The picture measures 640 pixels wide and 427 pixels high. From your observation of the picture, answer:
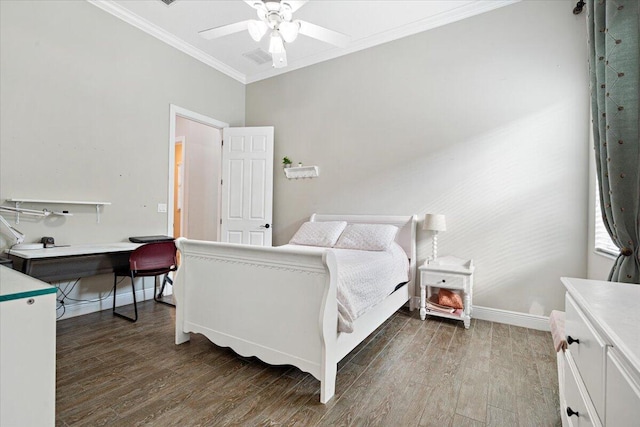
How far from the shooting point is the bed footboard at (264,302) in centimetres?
175

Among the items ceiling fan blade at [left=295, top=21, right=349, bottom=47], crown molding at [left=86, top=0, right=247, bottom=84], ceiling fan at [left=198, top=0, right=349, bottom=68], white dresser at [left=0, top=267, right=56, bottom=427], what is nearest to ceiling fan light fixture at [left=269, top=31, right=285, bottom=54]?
ceiling fan at [left=198, top=0, right=349, bottom=68]

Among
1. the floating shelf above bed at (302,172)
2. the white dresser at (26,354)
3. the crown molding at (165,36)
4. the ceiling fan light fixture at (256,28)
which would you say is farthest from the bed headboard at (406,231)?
the crown molding at (165,36)

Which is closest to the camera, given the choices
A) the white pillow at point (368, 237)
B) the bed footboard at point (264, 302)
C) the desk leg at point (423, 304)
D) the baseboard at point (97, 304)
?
the bed footboard at point (264, 302)

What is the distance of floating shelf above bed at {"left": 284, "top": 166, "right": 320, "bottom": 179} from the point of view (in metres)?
4.20

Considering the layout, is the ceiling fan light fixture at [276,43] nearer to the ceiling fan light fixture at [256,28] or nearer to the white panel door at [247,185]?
the ceiling fan light fixture at [256,28]

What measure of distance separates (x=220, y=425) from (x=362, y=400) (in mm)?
795

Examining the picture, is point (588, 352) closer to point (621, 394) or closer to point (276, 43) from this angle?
point (621, 394)

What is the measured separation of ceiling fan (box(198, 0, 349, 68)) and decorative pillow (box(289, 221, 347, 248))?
191cm

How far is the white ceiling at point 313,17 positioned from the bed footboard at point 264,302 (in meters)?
2.38

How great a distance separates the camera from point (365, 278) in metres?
2.27

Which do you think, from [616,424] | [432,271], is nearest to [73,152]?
[432,271]

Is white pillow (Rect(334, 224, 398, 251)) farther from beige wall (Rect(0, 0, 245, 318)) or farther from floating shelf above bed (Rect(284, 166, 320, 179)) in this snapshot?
beige wall (Rect(0, 0, 245, 318))

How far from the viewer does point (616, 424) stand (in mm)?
689

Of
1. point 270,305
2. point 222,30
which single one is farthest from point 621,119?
point 222,30
